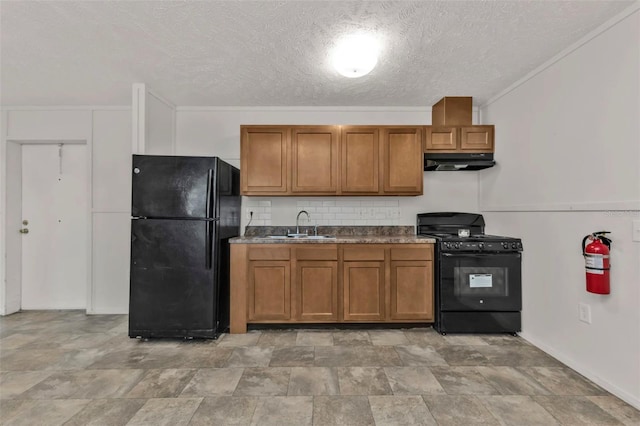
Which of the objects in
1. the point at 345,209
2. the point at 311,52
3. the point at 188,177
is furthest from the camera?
the point at 345,209

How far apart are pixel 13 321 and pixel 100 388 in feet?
7.92

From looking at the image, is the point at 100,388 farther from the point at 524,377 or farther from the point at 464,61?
the point at 464,61

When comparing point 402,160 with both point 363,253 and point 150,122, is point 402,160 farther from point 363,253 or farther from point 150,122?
point 150,122

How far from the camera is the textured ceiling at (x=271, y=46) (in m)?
2.04

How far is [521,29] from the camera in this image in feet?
7.34

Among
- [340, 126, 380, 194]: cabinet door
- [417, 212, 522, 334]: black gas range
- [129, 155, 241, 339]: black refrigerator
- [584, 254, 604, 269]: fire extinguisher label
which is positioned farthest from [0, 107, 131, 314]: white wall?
[584, 254, 604, 269]: fire extinguisher label

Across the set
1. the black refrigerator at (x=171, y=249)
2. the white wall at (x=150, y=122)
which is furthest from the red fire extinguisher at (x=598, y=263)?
the white wall at (x=150, y=122)

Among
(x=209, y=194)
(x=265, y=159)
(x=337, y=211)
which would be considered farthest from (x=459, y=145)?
(x=209, y=194)

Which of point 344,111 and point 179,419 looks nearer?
point 179,419

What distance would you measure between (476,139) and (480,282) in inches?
61.1

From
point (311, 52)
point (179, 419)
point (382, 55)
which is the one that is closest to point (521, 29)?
point (382, 55)

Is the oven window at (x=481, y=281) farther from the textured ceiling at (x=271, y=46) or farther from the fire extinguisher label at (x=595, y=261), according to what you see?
the textured ceiling at (x=271, y=46)

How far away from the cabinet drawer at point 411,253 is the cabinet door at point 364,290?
18 centimetres

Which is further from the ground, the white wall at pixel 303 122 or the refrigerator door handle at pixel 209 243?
the white wall at pixel 303 122
